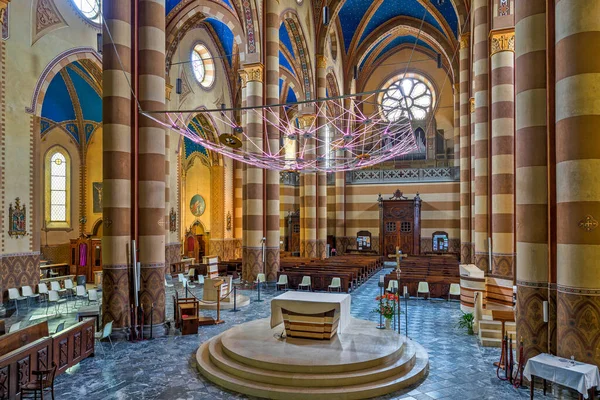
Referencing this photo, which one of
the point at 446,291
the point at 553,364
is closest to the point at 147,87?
the point at 553,364

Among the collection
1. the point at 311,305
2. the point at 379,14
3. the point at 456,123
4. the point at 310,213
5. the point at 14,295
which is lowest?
the point at 14,295

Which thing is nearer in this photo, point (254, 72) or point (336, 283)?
point (336, 283)

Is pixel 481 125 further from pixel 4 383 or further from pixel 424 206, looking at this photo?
pixel 424 206

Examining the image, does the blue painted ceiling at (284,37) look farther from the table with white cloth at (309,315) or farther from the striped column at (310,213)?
the table with white cloth at (309,315)

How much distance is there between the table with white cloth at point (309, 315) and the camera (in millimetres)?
8320

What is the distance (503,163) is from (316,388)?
8496 mm

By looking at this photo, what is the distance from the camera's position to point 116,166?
9.98m

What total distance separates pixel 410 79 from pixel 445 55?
13.9ft

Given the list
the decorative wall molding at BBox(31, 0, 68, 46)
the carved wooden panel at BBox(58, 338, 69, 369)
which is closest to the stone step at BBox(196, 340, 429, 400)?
the carved wooden panel at BBox(58, 338, 69, 369)

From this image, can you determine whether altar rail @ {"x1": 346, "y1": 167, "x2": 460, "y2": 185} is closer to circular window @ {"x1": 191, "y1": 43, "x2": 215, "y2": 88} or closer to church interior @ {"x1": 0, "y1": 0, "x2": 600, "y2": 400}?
church interior @ {"x1": 0, "y1": 0, "x2": 600, "y2": 400}

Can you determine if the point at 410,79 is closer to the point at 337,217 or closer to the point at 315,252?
the point at 337,217

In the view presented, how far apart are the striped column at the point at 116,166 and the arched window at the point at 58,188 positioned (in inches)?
547

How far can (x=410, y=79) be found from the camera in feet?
108

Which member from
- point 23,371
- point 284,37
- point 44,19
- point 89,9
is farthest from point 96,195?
point 23,371
